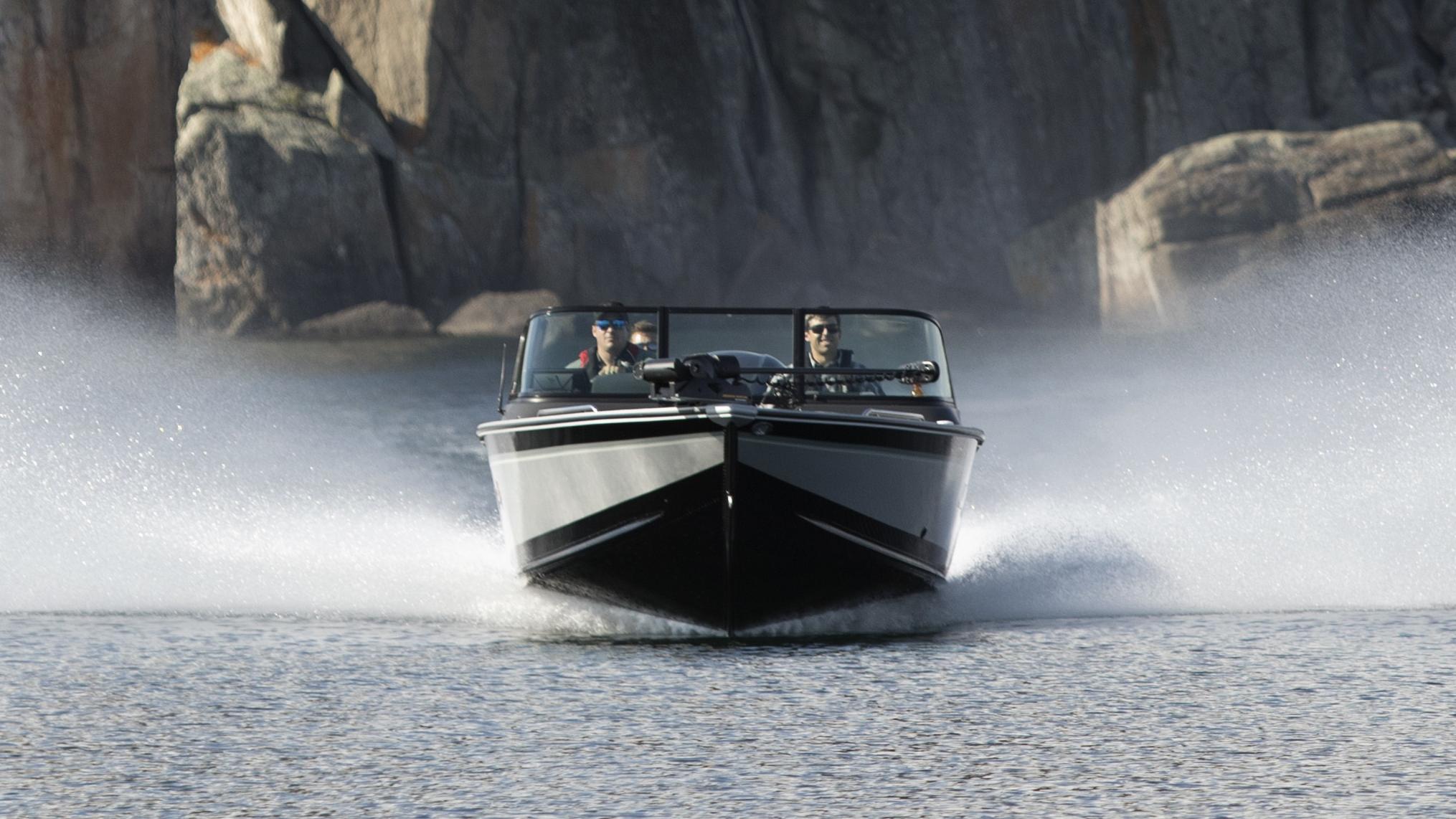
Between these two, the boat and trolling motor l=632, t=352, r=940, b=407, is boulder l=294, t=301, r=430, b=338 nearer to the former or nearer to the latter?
the boat

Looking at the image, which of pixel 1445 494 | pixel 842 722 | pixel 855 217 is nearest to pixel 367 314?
pixel 855 217

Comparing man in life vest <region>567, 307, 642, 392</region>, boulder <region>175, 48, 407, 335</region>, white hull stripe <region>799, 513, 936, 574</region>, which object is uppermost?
boulder <region>175, 48, 407, 335</region>

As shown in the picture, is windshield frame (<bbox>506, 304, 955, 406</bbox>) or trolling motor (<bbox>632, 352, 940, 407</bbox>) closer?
trolling motor (<bbox>632, 352, 940, 407</bbox>)

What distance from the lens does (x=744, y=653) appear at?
395 inches

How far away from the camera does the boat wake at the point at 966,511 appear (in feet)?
38.9

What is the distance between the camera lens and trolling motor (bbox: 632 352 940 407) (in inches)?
397

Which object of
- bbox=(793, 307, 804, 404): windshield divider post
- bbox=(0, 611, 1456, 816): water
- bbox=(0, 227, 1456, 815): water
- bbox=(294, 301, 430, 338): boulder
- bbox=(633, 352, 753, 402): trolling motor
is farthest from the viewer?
bbox=(294, 301, 430, 338): boulder

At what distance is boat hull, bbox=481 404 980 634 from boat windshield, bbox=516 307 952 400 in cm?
74

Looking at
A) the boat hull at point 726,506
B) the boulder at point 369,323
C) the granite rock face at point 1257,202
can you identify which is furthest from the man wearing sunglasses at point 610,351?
the granite rock face at point 1257,202

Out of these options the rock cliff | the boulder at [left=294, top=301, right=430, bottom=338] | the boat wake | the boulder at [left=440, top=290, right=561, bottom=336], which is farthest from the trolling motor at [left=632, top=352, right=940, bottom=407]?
the boulder at [left=440, top=290, right=561, bottom=336]

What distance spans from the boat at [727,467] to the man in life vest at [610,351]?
0.01 m

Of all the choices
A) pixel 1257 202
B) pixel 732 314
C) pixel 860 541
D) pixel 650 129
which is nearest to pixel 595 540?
pixel 860 541

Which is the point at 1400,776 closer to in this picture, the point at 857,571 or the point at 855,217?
the point at 857,571

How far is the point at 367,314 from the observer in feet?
153
